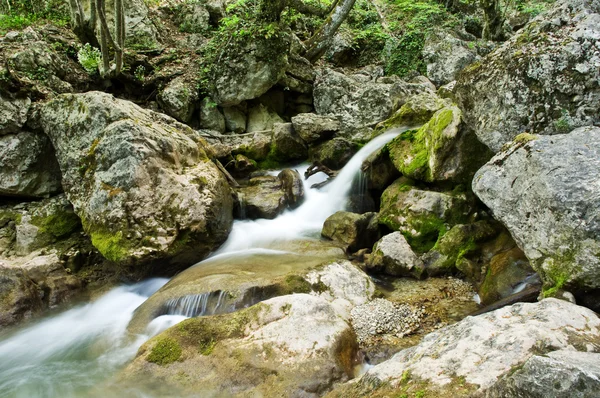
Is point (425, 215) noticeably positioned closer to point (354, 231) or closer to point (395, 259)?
point (395, 259)

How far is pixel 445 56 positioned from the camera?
13.7m

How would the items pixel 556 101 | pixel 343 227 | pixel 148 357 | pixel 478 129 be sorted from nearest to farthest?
pixel 148 357
pixel 556 101
pixel 478 129
pixel 343 227

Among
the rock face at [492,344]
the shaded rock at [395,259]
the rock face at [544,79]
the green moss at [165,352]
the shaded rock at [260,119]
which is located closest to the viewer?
the rock face at [492,344]

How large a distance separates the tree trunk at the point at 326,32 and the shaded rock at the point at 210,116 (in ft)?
14.5

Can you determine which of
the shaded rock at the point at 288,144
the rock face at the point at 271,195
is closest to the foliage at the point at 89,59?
the shaded rock at the point at 288,144

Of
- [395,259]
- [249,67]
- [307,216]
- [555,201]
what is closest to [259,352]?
[395,259]

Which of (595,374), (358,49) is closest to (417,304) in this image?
(595,374)

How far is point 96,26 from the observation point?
11.8m

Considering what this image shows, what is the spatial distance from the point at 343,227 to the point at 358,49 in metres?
12.2

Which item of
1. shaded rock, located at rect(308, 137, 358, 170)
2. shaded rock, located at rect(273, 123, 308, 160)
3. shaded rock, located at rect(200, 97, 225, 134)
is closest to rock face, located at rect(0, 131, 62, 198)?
shaded rock, located at rect(200, 97, 225, 134)

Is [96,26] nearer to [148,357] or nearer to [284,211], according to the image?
[284,211]

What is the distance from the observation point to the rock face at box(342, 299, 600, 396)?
2.50 metres

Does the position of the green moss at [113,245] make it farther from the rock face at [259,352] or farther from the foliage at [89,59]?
the foliage at [89,59]

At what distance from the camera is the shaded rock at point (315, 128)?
1101cm
